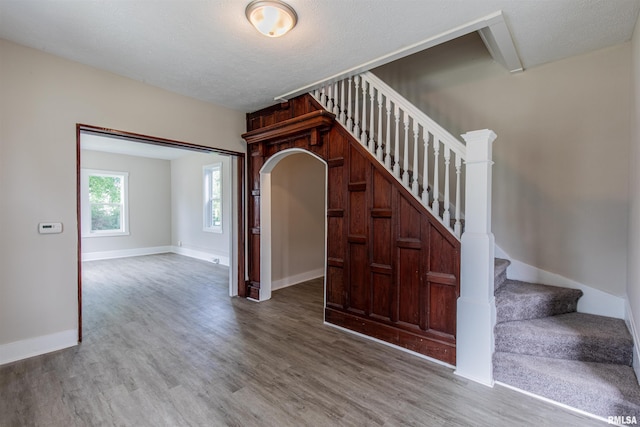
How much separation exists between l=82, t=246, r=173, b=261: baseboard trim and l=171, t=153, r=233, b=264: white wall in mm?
349

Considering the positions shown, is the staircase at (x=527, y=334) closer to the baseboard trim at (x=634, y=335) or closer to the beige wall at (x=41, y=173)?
the baseboard trim at (x=634, y=335)

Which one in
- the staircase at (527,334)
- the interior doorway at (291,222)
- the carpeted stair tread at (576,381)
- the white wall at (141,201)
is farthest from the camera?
the white wall at (141,201)

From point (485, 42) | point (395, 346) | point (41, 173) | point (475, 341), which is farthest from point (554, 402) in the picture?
point (41, 173)

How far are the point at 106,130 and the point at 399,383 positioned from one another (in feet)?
11.6

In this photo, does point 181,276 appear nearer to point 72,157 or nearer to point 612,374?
point 72,157

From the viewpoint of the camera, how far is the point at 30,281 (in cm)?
248

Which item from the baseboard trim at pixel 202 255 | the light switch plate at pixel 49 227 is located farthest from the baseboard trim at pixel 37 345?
the baseboard trim at pixel 202 255

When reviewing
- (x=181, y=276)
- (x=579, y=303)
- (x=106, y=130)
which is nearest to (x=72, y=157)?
(x=106, y=130)

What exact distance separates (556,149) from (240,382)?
11.2ft

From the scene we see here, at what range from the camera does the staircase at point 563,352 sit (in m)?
1.79

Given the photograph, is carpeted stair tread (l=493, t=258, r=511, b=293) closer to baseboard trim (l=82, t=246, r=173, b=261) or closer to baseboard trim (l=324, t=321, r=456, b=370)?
baseboard trim (l=324, t=321, r=456, b=370)

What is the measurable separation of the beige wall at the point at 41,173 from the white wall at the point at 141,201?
205 inches

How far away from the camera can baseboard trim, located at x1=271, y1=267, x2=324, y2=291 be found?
462 cm

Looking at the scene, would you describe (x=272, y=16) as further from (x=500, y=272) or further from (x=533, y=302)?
(x=533, y=302)
